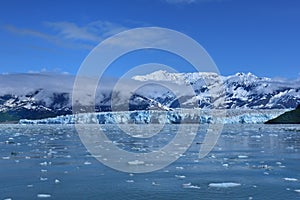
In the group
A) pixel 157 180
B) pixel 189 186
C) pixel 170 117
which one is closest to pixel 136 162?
pixel 157 180

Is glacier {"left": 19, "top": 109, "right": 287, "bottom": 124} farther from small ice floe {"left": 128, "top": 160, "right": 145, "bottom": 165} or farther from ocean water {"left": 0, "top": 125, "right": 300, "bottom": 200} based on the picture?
ocean water {"left": 0, "top": 125, "right": 300, "bottom": 200}

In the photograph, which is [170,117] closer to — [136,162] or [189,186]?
[136,162]

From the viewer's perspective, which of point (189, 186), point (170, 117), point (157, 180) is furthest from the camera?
point (170, 117)

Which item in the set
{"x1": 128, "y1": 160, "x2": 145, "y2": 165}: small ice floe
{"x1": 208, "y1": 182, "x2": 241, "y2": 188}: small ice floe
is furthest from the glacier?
{"x1": 208, "y1": 182, "x2": 241, "y2": 188}: small ice floe

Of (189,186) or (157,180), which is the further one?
(157,180)

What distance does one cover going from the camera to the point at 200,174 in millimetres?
12039

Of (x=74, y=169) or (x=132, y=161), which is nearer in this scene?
(x=74, y=169)

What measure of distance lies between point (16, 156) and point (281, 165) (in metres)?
10.7

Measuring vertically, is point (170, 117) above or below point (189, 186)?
above

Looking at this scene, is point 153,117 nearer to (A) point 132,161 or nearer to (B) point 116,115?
(B) point 116,115

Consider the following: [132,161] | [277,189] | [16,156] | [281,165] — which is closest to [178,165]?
[132,161]

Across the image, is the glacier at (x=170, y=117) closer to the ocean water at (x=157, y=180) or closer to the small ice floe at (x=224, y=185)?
the ocean water at (x=157, y=180)

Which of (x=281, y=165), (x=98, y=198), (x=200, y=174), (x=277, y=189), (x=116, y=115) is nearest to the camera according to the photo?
(x=98, y=198)

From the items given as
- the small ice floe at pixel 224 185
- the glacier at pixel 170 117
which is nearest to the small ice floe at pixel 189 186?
the small ice floe at pixel 224 185
